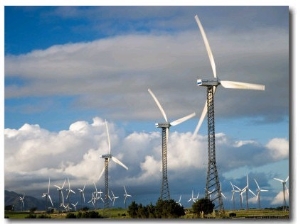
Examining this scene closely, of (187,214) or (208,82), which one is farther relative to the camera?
(208,82)

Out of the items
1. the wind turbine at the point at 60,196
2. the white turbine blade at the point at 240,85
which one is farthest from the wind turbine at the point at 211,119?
the wind turbine at the point at 60,196

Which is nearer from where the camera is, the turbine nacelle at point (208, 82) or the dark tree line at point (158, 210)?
the dark tree line at point (158, 210)

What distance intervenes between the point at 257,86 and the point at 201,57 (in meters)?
2.08

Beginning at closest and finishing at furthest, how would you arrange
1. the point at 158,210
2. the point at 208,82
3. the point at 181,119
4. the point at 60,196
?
1. the point at 158,210
2. the point at 208,82
3. the point at 181,119
4. the point at 60,196

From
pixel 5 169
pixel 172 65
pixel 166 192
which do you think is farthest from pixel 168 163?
pixel 5 169

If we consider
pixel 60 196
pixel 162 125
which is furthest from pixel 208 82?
pixel 60 196

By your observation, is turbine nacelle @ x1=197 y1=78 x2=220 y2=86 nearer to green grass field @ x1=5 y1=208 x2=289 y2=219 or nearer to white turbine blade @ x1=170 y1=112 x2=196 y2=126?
white turbine blade @ x1=170 y1=112 x2=196 y2=126

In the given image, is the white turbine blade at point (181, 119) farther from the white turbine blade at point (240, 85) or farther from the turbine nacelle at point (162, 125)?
the white turbine blade at point (240, 85)

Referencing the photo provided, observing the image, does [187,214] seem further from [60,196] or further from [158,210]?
[60,196]

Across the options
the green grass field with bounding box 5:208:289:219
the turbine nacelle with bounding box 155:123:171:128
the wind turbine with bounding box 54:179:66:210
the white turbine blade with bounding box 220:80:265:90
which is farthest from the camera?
the turbine nacelle with bounding box 155:123:171:128

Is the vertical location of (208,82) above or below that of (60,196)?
above

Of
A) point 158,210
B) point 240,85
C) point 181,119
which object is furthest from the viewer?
point 181,119

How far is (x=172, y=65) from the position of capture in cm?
3186

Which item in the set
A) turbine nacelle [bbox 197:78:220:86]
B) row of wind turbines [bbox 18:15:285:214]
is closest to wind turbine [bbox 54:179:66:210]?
row of wind turbines [bbox 18:15:285:214]
